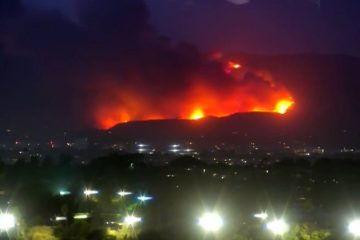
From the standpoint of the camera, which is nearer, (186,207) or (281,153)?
(186,207)

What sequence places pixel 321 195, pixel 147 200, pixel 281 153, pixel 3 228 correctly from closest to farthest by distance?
pixel 3 228, pixel 147 200, pixel 321 195, pixel 281 153

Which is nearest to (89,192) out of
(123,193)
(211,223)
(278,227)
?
(123,193)

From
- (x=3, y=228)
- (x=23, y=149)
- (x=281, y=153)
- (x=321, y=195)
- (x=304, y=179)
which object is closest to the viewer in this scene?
(x=3, y=228)

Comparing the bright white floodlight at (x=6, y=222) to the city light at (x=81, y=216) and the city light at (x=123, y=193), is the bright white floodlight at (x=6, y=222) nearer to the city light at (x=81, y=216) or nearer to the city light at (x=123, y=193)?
the city light at (x=81, y=216)

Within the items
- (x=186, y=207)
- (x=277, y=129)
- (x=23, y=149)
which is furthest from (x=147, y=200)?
(x=277, y=129)

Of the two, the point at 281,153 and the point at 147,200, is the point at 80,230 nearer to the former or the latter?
the point at 147,200

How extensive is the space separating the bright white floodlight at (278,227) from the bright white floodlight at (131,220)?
14.7 feet

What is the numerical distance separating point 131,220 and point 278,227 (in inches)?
206

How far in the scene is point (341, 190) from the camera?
26.1 m

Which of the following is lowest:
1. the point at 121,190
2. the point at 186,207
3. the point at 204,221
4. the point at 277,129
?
A: the point at 204,221

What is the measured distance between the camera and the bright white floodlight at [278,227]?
1383cm

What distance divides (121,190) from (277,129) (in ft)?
161

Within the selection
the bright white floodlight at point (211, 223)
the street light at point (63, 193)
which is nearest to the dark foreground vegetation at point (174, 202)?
the street light at point (63, 193)

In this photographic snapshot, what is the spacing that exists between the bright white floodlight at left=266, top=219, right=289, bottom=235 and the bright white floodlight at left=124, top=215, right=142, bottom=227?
447 centimetres
